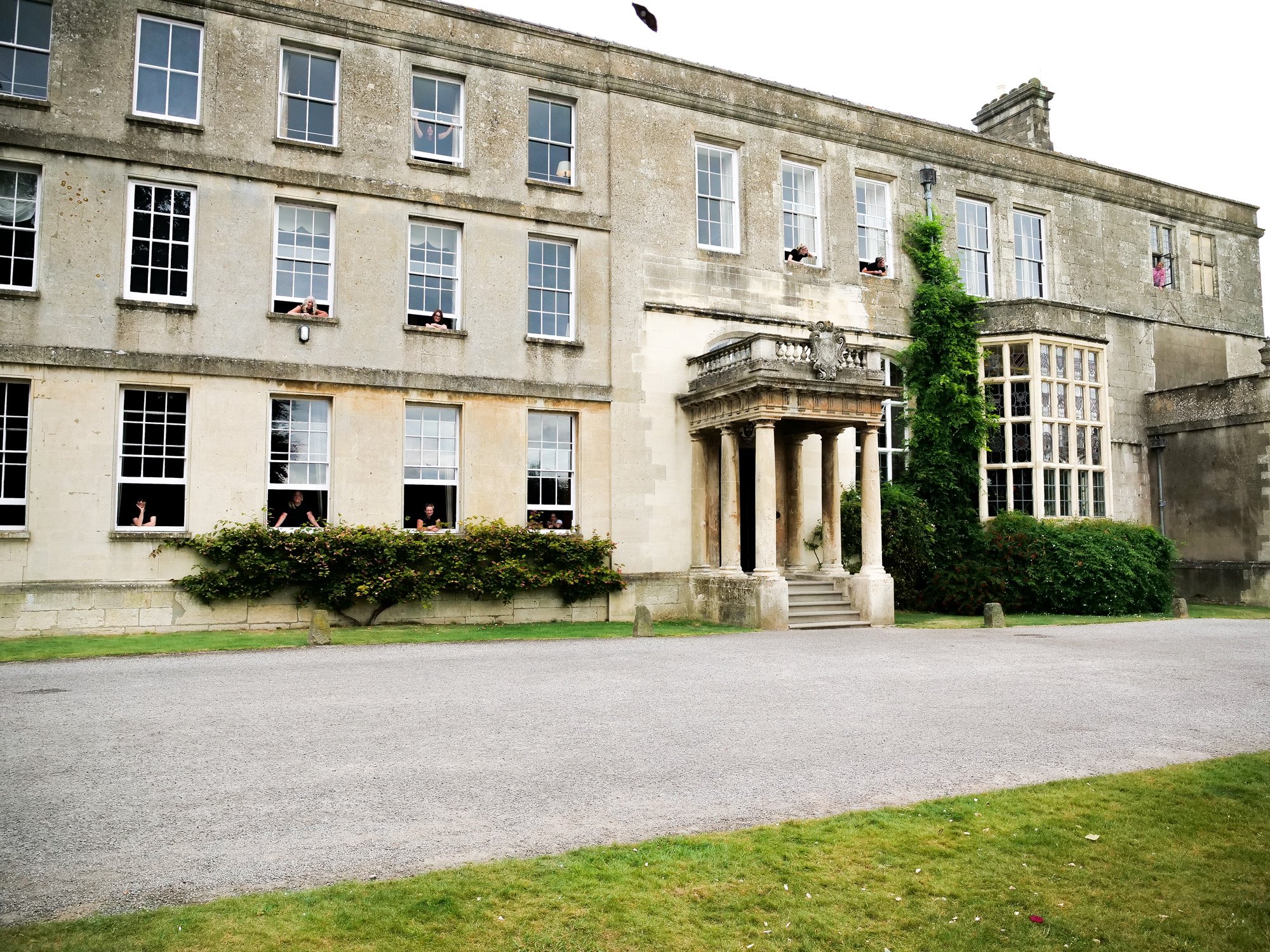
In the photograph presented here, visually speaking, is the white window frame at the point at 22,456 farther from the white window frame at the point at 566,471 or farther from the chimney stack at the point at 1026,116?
the chimney stack at the point at 1026,116

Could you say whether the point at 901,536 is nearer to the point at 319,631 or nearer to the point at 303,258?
the point at 319,631

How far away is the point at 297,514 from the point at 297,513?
0.01 meters

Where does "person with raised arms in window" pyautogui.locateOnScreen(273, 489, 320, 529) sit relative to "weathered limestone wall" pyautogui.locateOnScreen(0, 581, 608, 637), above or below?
above

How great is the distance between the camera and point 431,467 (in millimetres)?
17828

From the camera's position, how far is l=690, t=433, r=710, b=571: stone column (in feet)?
63.9

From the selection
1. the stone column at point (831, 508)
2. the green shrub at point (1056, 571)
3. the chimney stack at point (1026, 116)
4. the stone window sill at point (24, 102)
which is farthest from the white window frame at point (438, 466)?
the chimney stack at point (1026, 116)

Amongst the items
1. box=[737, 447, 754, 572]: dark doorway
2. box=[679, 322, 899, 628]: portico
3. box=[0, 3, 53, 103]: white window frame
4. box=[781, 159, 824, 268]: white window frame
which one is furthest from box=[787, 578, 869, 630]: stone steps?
box=[0, 3, 53, 103]: white window frame

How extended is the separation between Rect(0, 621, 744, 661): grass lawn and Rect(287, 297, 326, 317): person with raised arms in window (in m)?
5.67

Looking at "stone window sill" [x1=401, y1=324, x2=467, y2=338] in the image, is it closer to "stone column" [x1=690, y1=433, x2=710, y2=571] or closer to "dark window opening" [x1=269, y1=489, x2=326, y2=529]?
"dark window opening" [x1=269, y1=489, x2=326, y2=529]

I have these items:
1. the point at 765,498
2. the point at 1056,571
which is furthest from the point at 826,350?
the point at 1056,571

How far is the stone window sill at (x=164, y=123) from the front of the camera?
15.9m

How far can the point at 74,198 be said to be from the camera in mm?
15500

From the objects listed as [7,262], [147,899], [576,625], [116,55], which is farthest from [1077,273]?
[147,899]

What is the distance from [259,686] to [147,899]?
5.82 m
